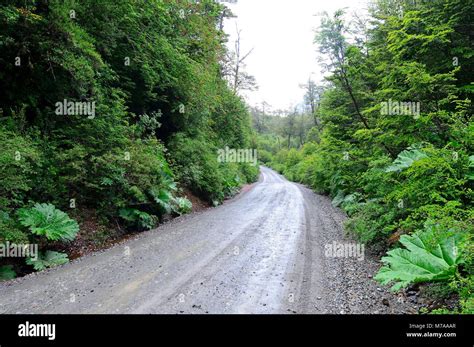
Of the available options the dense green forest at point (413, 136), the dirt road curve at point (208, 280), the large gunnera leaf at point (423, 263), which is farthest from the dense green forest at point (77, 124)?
the dense green forest at point (413, 136)

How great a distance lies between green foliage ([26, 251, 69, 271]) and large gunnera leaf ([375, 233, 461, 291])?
5.16 metres

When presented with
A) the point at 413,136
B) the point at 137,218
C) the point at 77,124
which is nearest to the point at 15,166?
the point at 77,124

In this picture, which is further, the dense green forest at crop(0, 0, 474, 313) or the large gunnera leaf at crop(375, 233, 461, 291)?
the dense green forest at crop(0, 0, 474, 313)

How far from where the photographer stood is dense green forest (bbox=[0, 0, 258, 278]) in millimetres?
5223

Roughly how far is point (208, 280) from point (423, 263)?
302cm

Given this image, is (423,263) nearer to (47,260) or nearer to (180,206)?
(47,260)

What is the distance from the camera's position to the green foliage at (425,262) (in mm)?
3250

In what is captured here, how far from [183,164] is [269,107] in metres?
58.9

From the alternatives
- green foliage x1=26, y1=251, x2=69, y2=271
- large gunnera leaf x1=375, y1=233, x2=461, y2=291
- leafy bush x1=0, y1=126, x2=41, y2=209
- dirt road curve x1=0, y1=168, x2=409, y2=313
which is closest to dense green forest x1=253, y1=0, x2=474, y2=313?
large gunnera leaf x1=375, y1=233, x2=461, y2=291

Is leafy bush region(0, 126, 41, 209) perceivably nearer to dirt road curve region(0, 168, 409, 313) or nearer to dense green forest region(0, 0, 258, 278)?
dense green forest region(0, 0, 258, 278)

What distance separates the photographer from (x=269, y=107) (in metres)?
67.9

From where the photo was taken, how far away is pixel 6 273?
450 centimetres

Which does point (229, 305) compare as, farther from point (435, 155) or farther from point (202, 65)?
point (202, 65)
